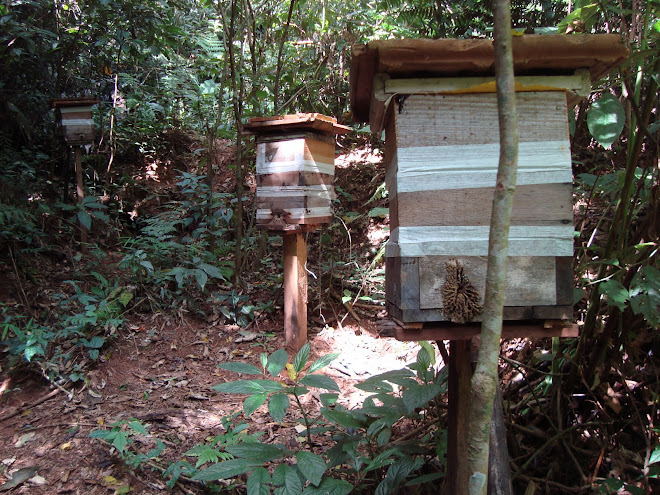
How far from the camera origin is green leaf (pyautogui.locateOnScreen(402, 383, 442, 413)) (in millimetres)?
1762

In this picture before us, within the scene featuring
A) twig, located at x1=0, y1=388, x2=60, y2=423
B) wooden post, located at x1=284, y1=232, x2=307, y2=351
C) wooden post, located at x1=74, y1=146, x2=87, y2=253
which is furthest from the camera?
wooden post, located at x1=74, y1=146, x2=87, y2=253

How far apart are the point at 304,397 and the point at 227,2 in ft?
17.5

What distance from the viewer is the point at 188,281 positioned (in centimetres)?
497

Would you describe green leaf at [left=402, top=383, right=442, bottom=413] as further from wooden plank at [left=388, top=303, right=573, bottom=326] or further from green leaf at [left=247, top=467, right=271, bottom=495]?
green leaf at [left=247, top=467, right=271, bottom=495]

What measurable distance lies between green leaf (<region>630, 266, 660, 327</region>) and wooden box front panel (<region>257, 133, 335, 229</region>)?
7.78 ft

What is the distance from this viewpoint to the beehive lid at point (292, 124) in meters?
3.56

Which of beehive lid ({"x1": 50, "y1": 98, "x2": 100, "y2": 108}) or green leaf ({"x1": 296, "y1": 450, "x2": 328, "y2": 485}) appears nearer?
green leaf ({"x1": 296, "y1": 450, "x2": 328, "y2": 485})

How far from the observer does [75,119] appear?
5.76m

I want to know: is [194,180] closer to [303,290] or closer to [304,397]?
[303,290]

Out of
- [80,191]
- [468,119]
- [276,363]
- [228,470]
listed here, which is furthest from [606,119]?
[80,191]

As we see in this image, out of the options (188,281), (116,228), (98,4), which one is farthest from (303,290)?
(98,4)

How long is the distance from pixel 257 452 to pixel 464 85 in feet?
5.24

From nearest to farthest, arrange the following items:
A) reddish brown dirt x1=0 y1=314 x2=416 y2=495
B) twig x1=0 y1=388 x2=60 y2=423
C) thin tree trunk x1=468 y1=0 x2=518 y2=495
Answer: thin tree trunk x1=468 y1=0 x2=518 y2=495 → reddish brown dirt x1=0 y1=314 x2=416 y2=495 → twig x1=0 y1=388 x2=60 y2=423

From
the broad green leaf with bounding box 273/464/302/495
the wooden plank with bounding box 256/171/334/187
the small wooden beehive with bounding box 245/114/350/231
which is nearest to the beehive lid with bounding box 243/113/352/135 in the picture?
the small wooden beehive with bounding box 245/114/350/231
